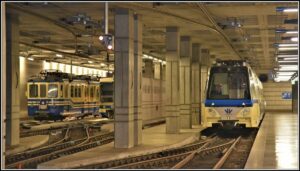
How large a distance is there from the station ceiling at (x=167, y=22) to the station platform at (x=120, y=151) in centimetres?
476

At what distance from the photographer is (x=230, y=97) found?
24.9 metres

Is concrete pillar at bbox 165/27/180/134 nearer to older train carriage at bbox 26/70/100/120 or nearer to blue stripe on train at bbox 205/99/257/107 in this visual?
blue stripe on train at bbox 205/99/257/107

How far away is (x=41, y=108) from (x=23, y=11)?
16.3 metres

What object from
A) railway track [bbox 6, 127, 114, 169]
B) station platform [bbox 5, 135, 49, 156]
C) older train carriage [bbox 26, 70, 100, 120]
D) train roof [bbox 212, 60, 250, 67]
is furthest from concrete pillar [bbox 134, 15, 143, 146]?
older train carriage [bbox 26, 70, 100, 120]

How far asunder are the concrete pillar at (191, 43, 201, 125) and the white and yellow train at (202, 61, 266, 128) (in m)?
8.25

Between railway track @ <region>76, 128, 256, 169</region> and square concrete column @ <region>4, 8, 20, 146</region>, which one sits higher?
square concrete column @ <region>4, 8, 20, 146</region>

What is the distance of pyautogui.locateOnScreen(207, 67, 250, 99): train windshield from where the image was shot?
24984 millimetres

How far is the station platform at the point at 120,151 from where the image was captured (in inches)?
607

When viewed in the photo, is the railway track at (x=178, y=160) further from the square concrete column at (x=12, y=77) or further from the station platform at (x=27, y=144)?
the square concrete column at (x=12, y=77)

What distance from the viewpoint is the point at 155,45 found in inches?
1476

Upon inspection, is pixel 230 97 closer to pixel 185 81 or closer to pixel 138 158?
pixel 185 81

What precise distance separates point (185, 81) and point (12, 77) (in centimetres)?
1156

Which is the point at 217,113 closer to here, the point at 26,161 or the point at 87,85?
the point at 26,161

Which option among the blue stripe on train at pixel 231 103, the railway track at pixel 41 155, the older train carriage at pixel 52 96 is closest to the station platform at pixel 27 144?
the railway track at pixel 41 155
